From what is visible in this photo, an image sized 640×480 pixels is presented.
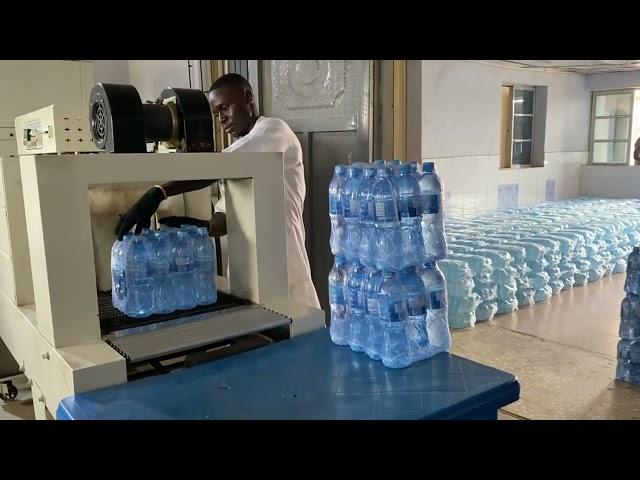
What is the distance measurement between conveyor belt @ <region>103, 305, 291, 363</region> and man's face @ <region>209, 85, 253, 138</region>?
1.39 m

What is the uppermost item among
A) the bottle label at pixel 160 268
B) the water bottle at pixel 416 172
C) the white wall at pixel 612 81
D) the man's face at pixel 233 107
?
the white wall at pixel 612 81

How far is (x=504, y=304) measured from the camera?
4.96m

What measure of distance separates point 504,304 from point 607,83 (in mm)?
5037

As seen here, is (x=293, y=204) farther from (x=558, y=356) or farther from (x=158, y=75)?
(x=158, y=75)

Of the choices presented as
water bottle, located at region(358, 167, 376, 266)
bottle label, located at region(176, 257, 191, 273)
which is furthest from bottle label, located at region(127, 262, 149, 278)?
water bottle, located at region(358, 167, 376, 266)

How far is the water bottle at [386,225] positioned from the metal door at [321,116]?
2099mm

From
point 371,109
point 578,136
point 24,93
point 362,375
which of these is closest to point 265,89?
point 371,109

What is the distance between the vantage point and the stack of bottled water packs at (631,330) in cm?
363

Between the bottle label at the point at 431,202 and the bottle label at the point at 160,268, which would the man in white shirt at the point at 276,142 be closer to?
the bottle label at the point at 160,268

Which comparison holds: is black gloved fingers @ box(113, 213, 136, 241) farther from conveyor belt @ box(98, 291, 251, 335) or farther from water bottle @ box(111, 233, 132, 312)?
conveyor belt @ box(98, 291, 251, 335)

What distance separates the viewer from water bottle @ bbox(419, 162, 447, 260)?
1656 mm

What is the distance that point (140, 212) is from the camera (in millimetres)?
1875

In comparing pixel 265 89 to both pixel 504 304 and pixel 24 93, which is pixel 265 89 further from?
pixel 504 304

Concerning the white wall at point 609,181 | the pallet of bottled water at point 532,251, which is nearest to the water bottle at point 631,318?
the pallet of bottled water at point 532,251
